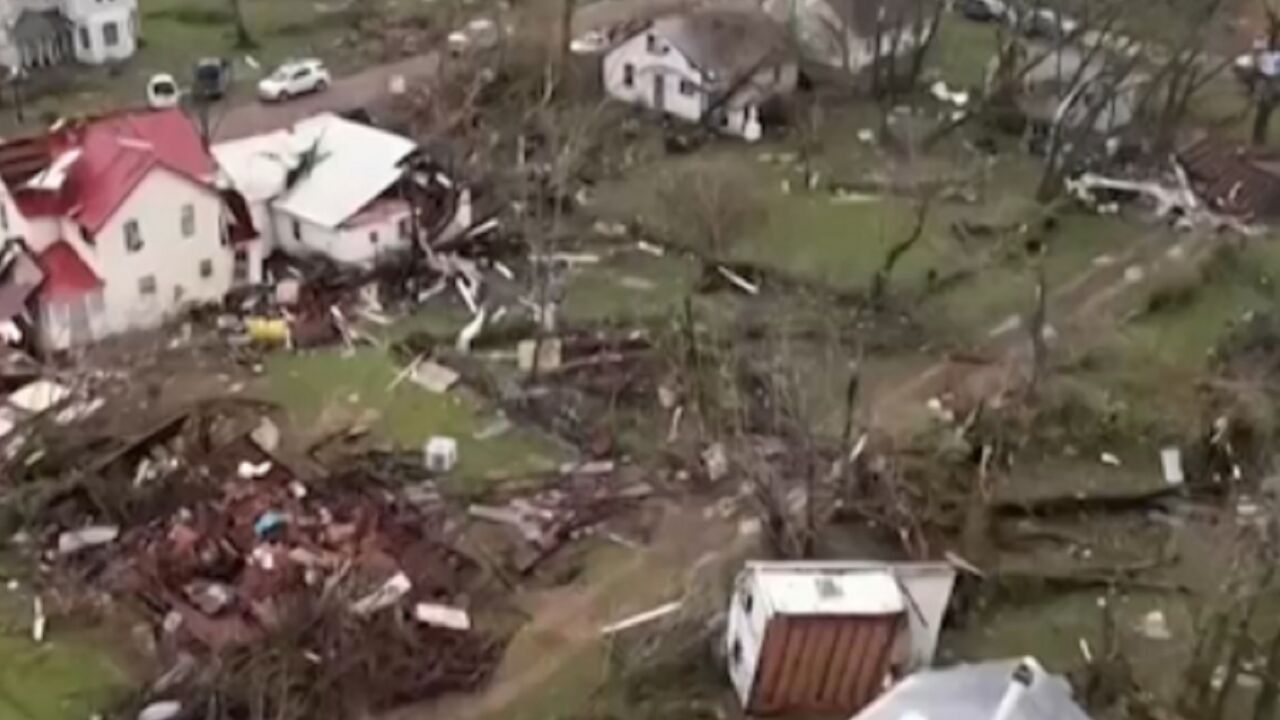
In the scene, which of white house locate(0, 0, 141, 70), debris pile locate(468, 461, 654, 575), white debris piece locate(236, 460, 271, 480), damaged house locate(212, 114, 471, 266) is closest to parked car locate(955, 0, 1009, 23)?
damaged house locate(212, 114, 471, 266)

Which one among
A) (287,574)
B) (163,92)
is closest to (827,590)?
(287,574)

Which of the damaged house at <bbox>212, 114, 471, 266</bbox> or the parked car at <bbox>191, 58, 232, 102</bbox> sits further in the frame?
the parked car at <bbox>191, 58, 232, 102</bbox>

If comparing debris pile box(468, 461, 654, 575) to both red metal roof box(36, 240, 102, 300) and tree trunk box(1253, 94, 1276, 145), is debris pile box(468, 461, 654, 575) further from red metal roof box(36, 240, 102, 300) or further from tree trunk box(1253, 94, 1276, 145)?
tree trunk box(1253, 94, 1276, 145)

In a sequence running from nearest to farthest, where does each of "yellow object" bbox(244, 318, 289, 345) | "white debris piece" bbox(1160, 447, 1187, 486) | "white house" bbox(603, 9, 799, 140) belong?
"white debris piece" bbox(1160, 447, 1187, 486)
"yellow object" bbox(244, 318, 289, 345)
"white house" bbox(603, 9, 799, 140)

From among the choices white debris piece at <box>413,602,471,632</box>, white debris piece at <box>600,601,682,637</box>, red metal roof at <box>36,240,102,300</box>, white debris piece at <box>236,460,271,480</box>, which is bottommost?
white debris piece at <box>600,601,682,637</box>

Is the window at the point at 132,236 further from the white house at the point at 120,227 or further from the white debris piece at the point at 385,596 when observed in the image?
the white debris piece at the point at 385,596

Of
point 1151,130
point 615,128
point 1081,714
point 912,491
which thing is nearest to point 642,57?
point 615,128

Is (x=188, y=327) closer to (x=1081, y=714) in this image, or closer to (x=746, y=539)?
(x=746, y=539)
